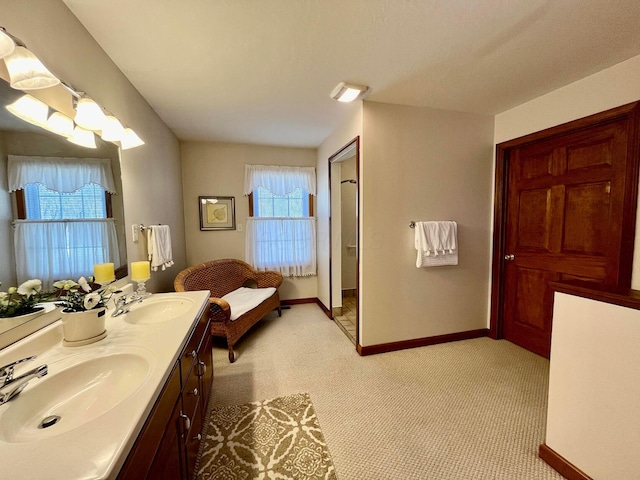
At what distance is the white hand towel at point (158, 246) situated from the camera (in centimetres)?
203

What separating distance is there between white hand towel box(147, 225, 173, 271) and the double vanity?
75 cm

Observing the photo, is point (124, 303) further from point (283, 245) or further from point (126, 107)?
point (283, 245)

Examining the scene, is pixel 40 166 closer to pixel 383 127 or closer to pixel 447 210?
pixel 383 127

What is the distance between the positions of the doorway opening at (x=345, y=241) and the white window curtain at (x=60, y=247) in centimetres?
190

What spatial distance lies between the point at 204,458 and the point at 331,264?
2.25 metres

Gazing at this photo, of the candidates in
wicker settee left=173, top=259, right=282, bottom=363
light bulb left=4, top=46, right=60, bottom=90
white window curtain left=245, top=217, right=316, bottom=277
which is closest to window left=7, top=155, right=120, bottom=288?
light bulb left=4, top=46, right=60, bottom=90

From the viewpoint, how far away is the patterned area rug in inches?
51.5

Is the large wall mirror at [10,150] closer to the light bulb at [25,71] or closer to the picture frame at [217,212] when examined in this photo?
the light bulb at [25,71]

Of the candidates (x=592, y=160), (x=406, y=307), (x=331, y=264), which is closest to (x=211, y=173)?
(x=331, y=264)

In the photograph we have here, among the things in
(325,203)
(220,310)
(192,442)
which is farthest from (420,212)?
(192,442)

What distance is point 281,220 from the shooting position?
11.9 ft

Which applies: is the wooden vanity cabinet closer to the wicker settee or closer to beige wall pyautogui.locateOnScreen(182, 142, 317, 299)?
the wicker settee

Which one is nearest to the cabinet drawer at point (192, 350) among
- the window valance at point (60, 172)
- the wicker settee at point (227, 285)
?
the wicker settee at point (227, 285)

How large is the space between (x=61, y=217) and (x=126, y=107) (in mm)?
1109
